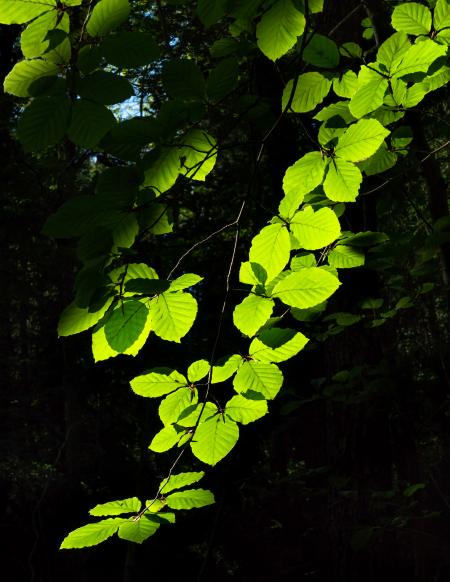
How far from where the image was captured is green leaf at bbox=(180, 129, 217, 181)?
4.30 feet

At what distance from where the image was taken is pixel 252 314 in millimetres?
1325

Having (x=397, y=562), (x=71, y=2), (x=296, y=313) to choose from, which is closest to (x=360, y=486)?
(x=397, y=562)

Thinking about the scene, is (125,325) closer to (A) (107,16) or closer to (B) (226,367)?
(B) (226,367)

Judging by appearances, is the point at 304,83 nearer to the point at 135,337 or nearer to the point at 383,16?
the point at 383,16

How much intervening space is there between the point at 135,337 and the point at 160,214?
0.80ft

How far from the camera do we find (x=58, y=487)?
283 inches

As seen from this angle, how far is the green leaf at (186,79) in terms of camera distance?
133cm

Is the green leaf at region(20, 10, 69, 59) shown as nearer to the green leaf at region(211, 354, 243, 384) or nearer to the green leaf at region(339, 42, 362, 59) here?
the green leaf at region(211, 354, 243, 384)

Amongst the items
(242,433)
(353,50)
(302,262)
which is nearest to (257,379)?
(302,262)

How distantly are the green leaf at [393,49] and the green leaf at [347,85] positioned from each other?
0.15m

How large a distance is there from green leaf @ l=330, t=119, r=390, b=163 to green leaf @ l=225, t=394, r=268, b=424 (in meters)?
0.55

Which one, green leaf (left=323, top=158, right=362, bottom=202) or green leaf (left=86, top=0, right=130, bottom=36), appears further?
green leaf (left=323, top=158, right=362, bottom=202)

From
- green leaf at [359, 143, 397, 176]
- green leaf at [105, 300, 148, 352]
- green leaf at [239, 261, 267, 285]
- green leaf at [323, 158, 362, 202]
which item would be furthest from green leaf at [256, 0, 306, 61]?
green leaf at [359, 143, 397, 176]

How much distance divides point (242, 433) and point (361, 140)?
5.16m
